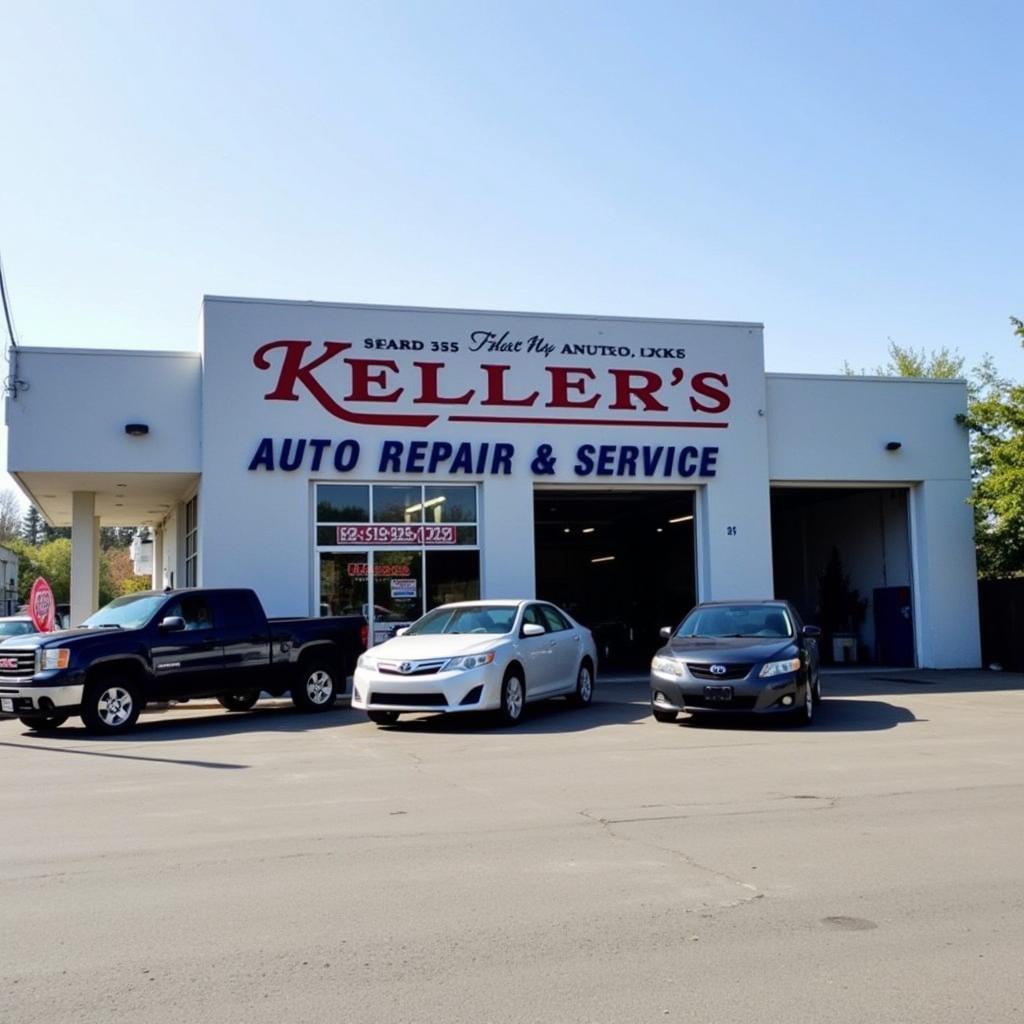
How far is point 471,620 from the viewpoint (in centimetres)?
1622

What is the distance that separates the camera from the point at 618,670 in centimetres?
2677

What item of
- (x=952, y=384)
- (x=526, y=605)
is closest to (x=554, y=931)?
(x=526, y=605)

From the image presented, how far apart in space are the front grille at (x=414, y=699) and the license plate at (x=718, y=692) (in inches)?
128

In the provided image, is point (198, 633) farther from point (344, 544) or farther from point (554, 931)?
point (554, 931)

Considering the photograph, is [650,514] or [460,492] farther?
[650,514]

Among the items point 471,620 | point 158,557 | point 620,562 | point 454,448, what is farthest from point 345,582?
point 620,562

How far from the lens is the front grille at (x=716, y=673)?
14.7 metres

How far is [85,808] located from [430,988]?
18.3ft

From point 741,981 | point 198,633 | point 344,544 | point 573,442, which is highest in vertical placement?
point 573,442

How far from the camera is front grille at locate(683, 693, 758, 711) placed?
1461 cm

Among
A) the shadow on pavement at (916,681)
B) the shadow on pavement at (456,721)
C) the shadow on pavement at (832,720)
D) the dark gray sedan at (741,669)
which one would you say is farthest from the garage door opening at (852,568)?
→ the dark gray sedan at (741,669)

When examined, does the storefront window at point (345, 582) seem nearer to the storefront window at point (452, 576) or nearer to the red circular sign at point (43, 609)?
the storefront window at point (452, 576)

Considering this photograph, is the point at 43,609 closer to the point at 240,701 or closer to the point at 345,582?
the point at 240,701

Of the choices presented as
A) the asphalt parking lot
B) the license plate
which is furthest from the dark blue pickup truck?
the license plate
